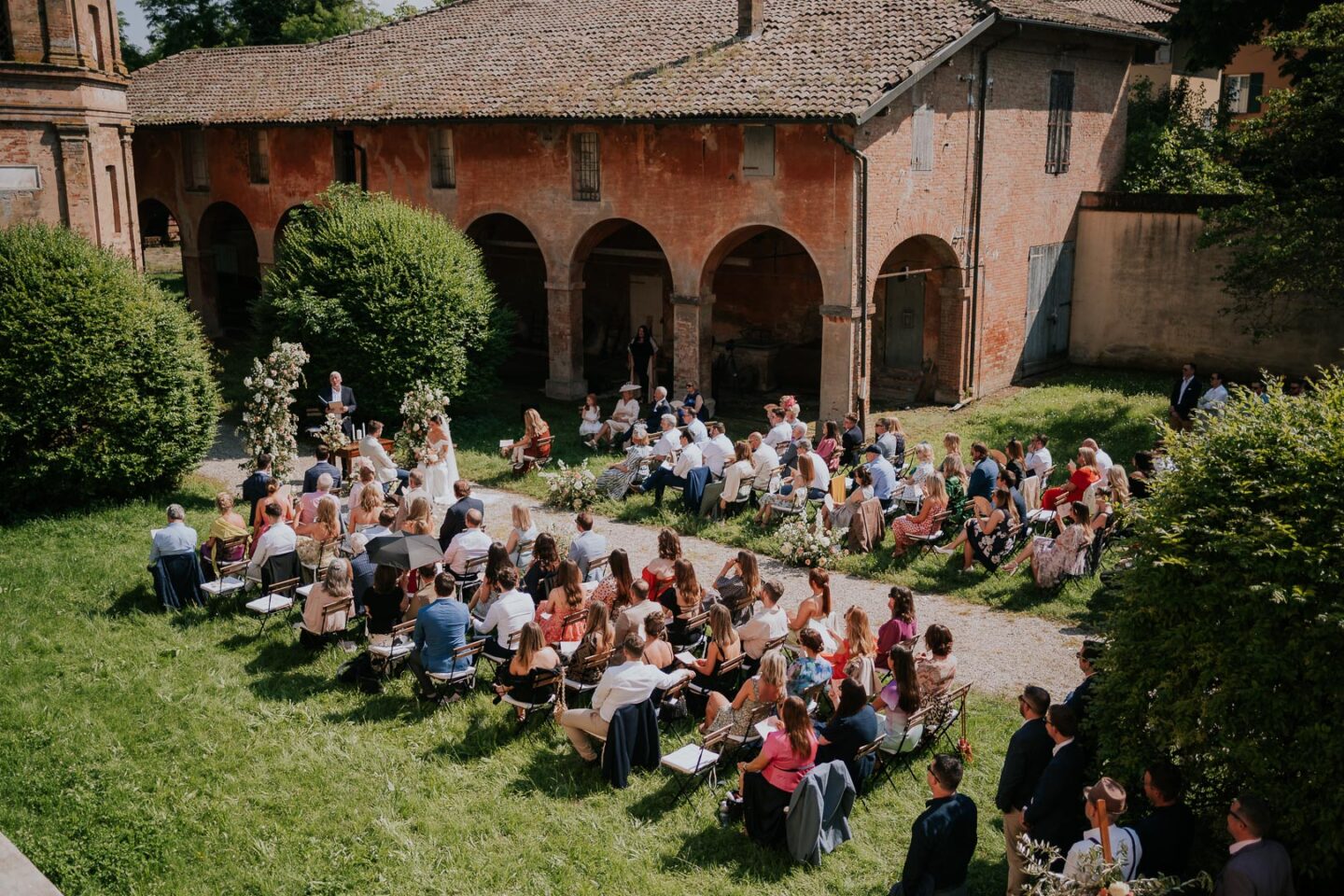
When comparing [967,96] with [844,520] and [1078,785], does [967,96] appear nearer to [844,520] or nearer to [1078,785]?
[844,520]

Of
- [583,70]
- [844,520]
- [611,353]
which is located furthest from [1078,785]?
[611,353]

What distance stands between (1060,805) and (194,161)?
29.3 meters

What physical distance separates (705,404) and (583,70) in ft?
23.4

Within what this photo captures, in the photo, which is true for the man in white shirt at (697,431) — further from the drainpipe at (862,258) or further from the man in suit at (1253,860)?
the man in suit at (1253,860)

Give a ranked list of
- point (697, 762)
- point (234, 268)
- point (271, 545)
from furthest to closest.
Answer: point (234, 268) → point (271, 545) → point (697, 762)

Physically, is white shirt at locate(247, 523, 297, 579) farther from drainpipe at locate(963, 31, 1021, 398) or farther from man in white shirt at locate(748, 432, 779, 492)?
drainpipe at locate(963, 31, 1021, 398)

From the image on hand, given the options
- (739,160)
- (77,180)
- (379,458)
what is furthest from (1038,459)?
(77,180)

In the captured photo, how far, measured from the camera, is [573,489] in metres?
16.8

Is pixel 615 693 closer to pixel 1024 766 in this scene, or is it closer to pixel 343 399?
pixel 1024 766

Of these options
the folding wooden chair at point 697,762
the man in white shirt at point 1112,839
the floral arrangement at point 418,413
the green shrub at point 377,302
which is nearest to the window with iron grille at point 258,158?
the green shrub at point 377,302

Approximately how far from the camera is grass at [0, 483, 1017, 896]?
837 cm

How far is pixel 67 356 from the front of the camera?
15766 millimetres

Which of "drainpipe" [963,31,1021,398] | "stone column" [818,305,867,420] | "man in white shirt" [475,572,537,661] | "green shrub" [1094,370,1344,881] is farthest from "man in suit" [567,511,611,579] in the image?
"drainpipe" [963,31,1021,398]

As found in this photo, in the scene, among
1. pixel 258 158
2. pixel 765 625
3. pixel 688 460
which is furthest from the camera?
pixel 258 158
